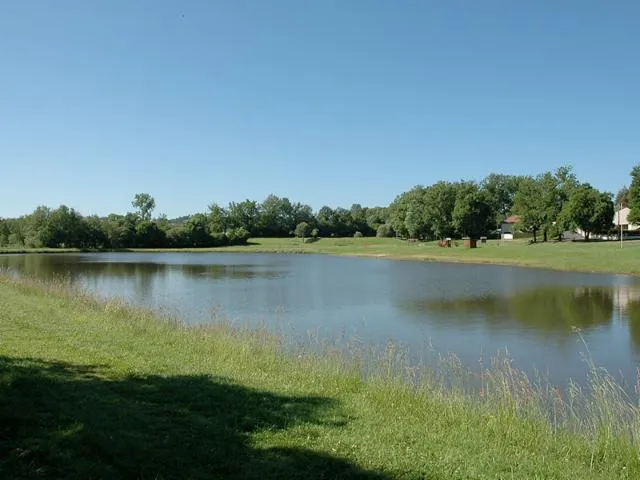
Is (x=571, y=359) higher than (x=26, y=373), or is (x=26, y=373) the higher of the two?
(x=26, y=373)

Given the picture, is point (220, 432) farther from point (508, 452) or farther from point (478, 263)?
point (478, 263)

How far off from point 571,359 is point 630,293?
1975 cm

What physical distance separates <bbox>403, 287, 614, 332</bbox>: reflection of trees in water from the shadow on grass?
1528 centimetres

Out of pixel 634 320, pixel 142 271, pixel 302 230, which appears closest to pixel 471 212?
pixel 302 230

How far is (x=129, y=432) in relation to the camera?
6004 mm

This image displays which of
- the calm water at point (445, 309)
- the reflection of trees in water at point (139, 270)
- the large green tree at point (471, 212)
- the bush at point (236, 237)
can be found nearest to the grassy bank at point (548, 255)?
the calm water at point (445, 309)

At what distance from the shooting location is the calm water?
16719 millimetres

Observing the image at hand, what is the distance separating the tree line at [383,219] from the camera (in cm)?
8000

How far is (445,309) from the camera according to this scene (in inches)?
1014

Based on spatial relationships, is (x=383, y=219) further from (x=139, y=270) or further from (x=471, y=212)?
(x=139, y=270)

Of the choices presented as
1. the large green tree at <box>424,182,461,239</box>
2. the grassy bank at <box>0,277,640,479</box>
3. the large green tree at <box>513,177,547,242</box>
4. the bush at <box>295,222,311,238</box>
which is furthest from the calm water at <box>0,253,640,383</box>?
the bush at <box>295,222,311,238</box>

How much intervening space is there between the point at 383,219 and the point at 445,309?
124173mm

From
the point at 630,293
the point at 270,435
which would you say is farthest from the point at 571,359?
the point at 630,293

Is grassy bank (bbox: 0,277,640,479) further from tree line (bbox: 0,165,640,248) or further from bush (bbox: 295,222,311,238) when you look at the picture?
bush (bbox: 295,222,311,238)
